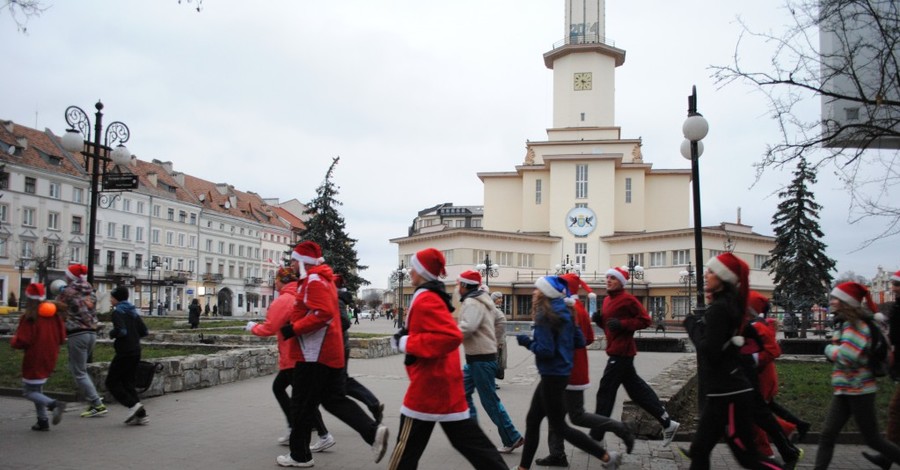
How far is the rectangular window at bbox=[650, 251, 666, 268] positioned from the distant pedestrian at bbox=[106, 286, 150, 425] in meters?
53.9

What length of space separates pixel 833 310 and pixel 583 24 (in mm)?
64192

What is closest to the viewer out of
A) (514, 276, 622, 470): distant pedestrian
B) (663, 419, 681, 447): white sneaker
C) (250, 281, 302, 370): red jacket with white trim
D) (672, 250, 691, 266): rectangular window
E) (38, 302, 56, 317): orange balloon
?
(514, 276, 622, 470): distant pedestrian

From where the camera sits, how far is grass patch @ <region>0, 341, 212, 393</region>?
1144 cm

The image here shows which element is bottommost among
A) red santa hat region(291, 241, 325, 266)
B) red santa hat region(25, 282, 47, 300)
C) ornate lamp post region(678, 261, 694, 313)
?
red santa hat region(25, 282, 47, 300)

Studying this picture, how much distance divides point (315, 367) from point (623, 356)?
130 inches

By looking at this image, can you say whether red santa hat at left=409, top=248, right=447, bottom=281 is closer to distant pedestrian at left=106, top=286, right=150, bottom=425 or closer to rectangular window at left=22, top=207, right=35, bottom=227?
distant pedestrian at left=106, top=286, right=150, bottom=425

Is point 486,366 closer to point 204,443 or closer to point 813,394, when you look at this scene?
point 204,443

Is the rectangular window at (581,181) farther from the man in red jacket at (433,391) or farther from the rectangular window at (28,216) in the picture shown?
the man in red jacket at (433,391)

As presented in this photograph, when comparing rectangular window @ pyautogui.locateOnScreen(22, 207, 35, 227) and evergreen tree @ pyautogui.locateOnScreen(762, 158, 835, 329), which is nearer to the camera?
evergreen tree @ pyautogui.locateOnScreen(762, 158, 835, 329)

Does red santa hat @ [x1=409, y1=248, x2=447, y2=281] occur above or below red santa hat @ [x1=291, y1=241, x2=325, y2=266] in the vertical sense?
below

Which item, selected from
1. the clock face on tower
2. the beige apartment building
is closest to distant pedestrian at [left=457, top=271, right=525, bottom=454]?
the beige apartment building

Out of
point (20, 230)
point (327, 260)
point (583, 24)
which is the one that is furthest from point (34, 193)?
point (583, 24)

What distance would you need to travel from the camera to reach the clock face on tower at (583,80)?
6550 centimetres

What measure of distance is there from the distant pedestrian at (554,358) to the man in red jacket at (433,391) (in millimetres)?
1254
